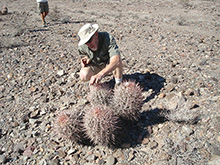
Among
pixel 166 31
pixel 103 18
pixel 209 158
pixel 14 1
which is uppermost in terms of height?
pixel 209 158

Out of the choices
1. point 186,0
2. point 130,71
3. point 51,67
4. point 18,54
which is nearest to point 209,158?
point 130,71

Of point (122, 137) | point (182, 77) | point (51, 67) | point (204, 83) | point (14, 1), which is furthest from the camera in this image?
point (14, 1)

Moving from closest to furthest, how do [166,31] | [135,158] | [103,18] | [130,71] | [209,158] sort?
[209,158], [135,158], [130,71], [166,31], [103,18]

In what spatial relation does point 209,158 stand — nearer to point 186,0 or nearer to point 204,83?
point 204,83

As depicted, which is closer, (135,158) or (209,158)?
(209,158)

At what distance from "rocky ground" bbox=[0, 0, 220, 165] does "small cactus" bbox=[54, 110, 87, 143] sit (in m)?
0.32

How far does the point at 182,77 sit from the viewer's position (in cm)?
418

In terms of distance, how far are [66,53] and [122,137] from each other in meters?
3.60

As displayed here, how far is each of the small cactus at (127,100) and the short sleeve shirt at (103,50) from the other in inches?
30.8

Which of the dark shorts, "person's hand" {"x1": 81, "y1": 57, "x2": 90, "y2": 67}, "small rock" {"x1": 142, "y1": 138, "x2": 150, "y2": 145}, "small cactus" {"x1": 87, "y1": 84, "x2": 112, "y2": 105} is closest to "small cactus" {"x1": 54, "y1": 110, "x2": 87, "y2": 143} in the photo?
"small cactus" {"x1": 87, "y1": 84, "x2": 112, "y2": 105}

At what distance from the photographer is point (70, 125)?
254 centimetres

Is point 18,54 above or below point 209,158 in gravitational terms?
below

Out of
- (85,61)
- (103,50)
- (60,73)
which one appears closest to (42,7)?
(60,73)

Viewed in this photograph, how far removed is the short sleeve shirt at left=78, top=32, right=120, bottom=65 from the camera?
3344mm
